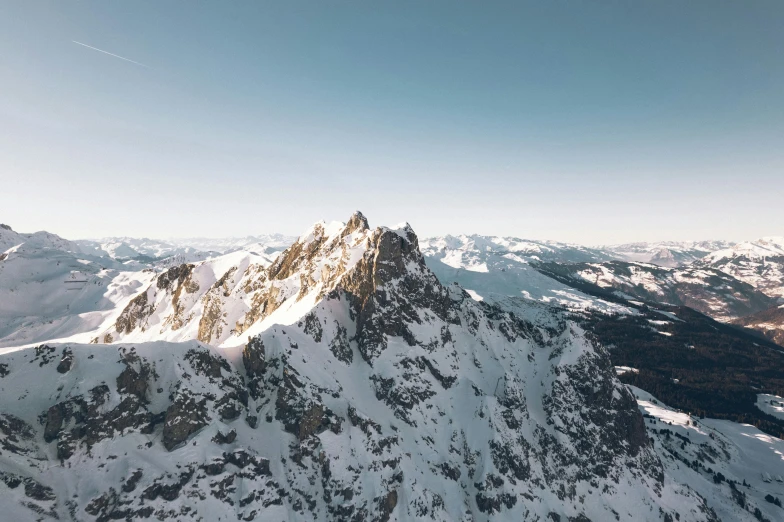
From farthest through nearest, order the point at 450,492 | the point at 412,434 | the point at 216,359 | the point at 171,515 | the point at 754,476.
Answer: the point at 754,476 < the point at 412,434 < the point at 450,492 < the point at 216,359 < the point at 171,515

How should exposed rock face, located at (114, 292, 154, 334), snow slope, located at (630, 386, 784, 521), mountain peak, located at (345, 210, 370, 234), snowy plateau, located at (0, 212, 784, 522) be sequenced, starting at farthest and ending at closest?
exposed rock face, located at (114, 292, 154, 334) < mountain peak, located at (345, 210, 370, 234) < snow slope, located at (630, 386, 784, 521) < snowy plateau, located at (0, 212, 784, 522)

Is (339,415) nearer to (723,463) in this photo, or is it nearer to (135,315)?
(135,315)

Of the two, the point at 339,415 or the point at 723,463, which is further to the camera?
the point at 723,463

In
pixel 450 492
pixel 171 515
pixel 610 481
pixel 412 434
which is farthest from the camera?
pixel 610 481

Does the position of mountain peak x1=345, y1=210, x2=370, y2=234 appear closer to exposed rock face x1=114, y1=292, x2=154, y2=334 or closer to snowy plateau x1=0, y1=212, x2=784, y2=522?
snowy plateau x1=0, y1=212, x2=784, y2=522

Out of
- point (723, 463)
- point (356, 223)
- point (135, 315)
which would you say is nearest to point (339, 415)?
point (356, 223)

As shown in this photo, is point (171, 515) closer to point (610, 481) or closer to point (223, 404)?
point (223, 404)

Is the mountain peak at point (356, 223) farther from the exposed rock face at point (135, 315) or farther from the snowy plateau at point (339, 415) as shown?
the exposed rock face at point (135, 315)

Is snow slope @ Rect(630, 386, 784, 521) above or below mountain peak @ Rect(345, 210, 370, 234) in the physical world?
below

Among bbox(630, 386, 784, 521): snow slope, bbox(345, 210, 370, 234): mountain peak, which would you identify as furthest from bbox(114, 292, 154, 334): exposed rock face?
bbox(630, 386, 784, 521): snow slope

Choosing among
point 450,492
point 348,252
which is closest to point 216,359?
point 348,252

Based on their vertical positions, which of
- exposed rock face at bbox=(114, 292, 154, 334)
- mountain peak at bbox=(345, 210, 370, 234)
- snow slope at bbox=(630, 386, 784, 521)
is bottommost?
snow slope at bbox=(630, 386, 784, 521)
